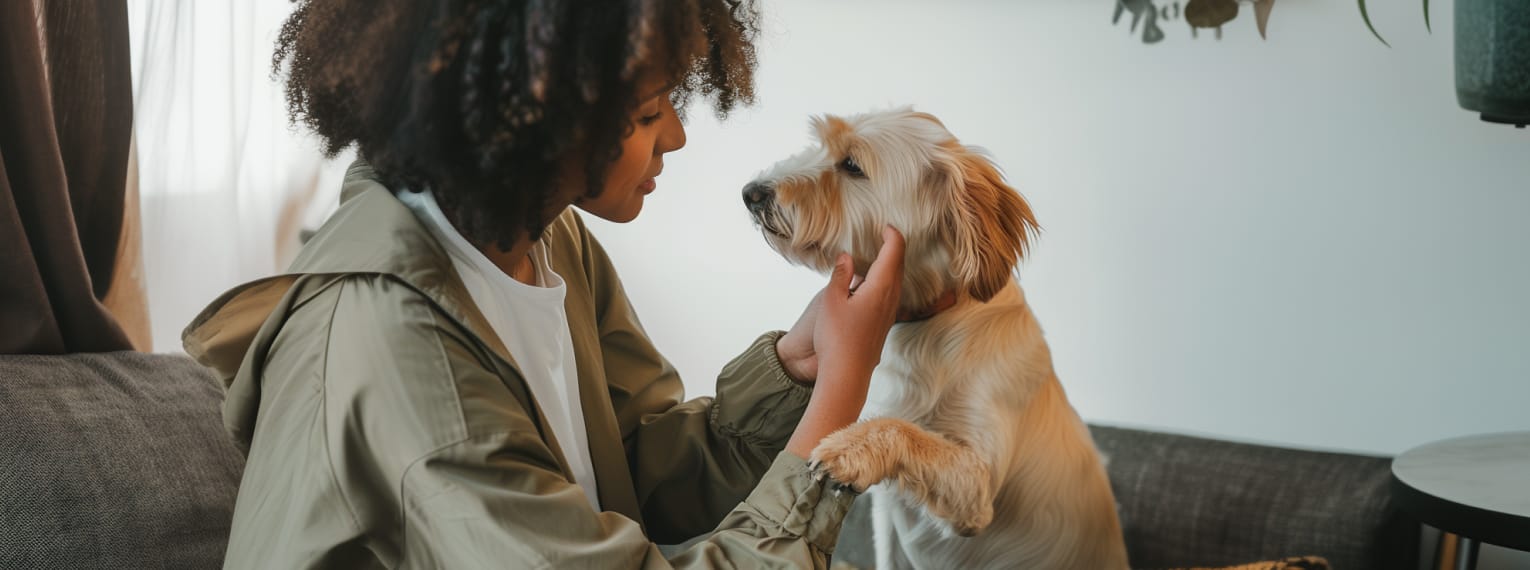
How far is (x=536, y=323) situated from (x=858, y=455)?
31 centimetres

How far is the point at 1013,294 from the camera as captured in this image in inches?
50.6

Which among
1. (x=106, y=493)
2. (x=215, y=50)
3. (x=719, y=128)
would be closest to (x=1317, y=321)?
(x=719, y=128)

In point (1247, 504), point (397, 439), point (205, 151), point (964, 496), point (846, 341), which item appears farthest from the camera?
point (205, 151)

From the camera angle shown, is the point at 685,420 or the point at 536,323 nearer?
the point at 536,323

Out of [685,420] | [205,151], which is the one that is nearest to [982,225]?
[685,420]

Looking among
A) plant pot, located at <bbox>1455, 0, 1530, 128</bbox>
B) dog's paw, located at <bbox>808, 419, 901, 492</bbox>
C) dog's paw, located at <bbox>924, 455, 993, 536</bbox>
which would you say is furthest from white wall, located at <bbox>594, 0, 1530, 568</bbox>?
dog's paw, located at <bbox>808, 419, 901, 492</bbox>

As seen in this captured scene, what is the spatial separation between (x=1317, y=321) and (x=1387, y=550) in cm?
45

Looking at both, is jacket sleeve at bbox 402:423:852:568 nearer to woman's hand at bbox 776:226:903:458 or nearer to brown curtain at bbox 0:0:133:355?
woman's hand at bbox 776:226:903:458

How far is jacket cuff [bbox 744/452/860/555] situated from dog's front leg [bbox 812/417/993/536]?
0.46 feet

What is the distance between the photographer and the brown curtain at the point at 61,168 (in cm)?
144

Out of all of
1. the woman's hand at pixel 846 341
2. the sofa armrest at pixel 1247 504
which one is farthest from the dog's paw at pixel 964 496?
the sofa armrest at pixel 1247 504

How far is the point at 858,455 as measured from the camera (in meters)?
1.05

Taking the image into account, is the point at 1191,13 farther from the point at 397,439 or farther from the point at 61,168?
the point at 61,168

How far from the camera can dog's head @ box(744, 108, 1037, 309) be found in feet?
3.87
